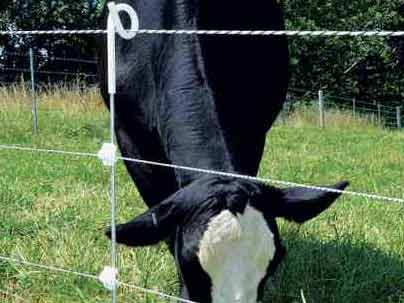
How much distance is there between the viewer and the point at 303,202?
270 cm

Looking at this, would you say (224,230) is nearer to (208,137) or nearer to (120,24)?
(208,137)

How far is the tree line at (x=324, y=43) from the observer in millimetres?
25281

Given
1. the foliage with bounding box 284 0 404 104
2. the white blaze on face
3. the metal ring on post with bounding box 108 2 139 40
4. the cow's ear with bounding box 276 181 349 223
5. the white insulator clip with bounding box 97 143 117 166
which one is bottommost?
the foliage with bounding box 284 0 404 104

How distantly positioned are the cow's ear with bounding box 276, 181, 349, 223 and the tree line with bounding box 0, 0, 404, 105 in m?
21.9

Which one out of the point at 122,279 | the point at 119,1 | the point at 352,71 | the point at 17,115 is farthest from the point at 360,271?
the point at 352,71

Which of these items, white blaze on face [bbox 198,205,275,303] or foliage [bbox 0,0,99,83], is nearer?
white blaze on face [bbox 198,205,275,303]

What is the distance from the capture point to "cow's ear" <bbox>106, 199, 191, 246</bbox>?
2600 millimetres

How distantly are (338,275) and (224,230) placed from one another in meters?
1.84

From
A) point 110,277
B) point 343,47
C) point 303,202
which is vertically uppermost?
point 303,202

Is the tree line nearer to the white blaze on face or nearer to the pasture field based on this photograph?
the pasture field

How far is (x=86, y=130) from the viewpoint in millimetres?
10875

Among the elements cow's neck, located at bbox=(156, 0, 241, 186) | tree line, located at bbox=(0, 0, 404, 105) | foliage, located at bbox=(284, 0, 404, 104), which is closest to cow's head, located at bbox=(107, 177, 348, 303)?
cow's neck, located at bbox=(156, 0, 241, 186)

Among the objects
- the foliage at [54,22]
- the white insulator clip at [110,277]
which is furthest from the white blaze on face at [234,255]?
the foliage at [54,22]

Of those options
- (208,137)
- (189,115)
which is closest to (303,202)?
(208,137)
